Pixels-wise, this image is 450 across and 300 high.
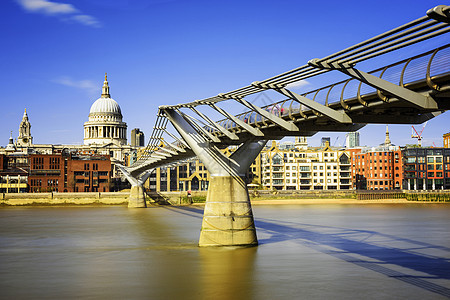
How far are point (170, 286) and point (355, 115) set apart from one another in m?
11.2

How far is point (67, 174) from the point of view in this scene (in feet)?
408

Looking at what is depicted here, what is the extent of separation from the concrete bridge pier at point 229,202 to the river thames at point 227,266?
3.13 feet

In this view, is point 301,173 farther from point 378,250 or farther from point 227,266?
point 227,266

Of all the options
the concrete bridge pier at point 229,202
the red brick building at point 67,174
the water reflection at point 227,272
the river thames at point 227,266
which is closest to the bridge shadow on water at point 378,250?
the river thames at point 227,266

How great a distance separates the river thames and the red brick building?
76.3 meters

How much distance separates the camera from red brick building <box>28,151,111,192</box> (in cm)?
12312

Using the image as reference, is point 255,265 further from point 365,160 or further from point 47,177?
point 365,160

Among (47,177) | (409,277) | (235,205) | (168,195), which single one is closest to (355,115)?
(409,277)

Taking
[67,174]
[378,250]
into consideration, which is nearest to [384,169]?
[67,174]

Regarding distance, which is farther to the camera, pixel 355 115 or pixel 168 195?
pixel 168 195

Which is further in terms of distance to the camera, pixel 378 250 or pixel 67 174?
pixel 67 174

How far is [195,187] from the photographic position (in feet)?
447

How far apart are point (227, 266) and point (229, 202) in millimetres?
6555

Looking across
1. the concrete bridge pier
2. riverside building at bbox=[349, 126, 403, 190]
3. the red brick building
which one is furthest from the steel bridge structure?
riverside building at bbox=[349, 126, 403, 190]
